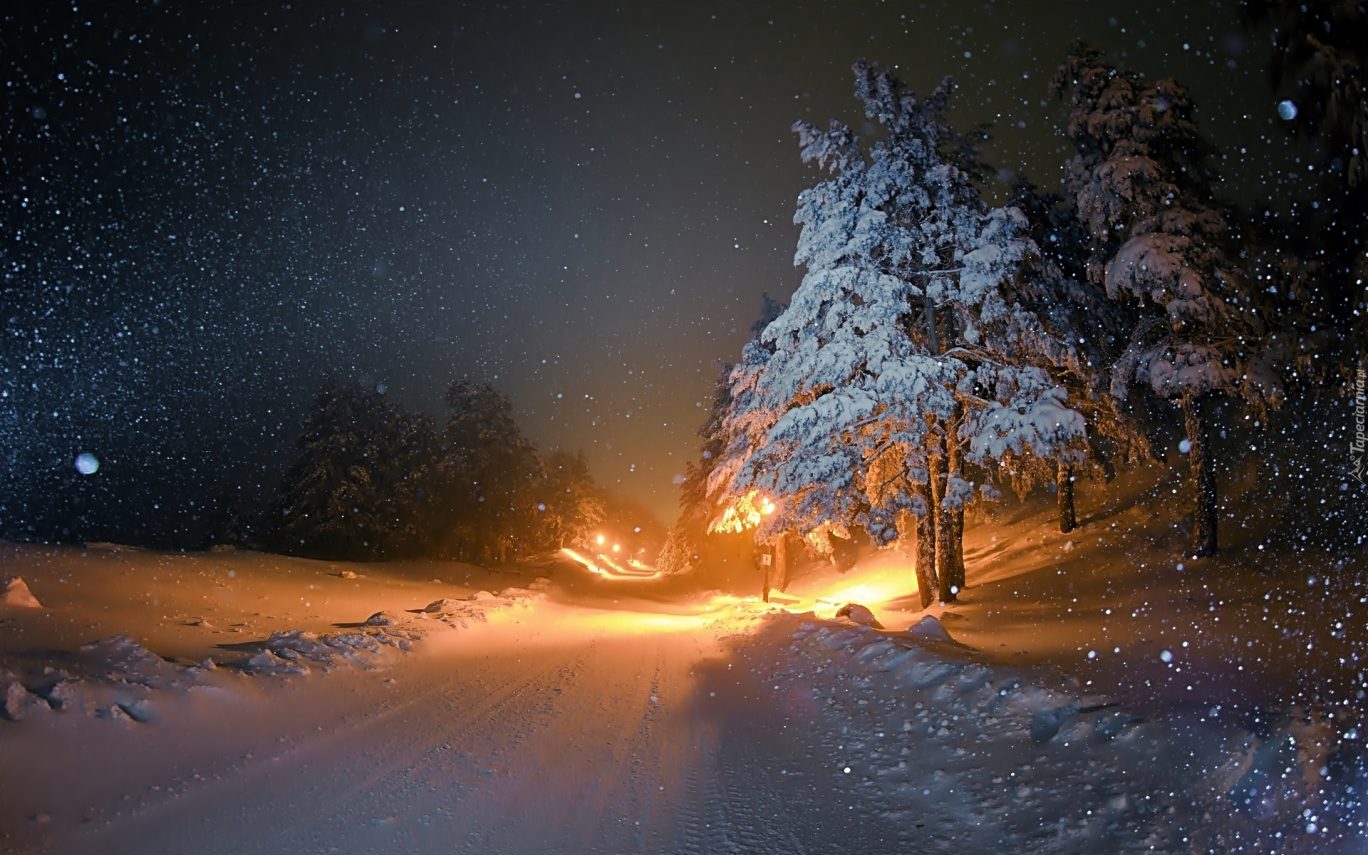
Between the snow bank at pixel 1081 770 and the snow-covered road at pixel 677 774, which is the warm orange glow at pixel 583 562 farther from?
the snow bank at pixel 1081 770

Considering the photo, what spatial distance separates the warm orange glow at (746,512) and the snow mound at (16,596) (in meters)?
14.2

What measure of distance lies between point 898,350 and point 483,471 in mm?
34763

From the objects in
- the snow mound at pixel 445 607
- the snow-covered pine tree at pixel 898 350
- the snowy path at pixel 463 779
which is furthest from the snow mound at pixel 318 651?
the snow-covered pine tree at pixel 898 350

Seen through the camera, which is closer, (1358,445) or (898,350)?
(898,350)

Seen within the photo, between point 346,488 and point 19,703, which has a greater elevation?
point 346,488

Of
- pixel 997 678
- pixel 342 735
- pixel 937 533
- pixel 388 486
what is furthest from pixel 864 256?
pixel 388 486

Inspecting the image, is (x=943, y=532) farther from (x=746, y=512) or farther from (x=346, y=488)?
(x=346, y=488)

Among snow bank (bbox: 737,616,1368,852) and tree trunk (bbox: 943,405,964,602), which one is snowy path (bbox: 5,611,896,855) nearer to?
snow bank (bbox: 737,616,1368,852)

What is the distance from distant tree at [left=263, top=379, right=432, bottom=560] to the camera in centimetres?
4128

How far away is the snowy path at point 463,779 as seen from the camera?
491 centimetres

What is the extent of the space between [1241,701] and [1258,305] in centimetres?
1182

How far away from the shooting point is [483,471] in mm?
44406

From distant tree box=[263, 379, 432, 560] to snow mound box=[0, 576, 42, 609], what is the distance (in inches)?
1206

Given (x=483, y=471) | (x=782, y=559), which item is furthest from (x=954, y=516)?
(x=483, y=471)
